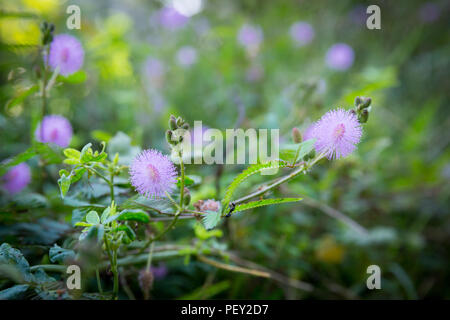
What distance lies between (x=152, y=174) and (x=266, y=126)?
0.37 meters

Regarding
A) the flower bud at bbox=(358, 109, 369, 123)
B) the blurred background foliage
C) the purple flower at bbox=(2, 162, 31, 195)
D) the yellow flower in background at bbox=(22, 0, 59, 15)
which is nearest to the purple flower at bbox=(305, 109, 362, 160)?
the flower bud at bbox=(358, 109, 369, 123)

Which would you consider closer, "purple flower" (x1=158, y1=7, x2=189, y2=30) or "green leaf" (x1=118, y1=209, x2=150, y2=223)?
"green leaf" (x1=118, y1=209, x2=150, y2=223)

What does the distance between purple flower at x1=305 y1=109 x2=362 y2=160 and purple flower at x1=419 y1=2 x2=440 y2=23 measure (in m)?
1.60

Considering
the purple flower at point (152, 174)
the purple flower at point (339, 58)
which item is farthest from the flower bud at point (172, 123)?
the purple flower at point (339, 58)

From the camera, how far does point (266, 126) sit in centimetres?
65

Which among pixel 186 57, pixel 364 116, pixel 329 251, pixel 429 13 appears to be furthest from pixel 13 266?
pixel 429 13

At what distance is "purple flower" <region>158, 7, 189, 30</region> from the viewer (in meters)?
1.21

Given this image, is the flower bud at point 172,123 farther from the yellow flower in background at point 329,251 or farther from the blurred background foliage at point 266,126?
the yellow flower in background at point 329,251

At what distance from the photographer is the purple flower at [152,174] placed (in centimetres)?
32

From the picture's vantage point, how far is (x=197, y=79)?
1086 mm

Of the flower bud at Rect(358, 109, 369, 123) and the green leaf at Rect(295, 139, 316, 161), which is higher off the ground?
the flower bud at Rect(358, 109, 369, 123)

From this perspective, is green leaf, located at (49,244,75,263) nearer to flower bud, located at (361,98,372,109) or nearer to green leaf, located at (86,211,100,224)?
green leaf, located at (86,211,100,224)

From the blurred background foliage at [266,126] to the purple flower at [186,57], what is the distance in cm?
1
